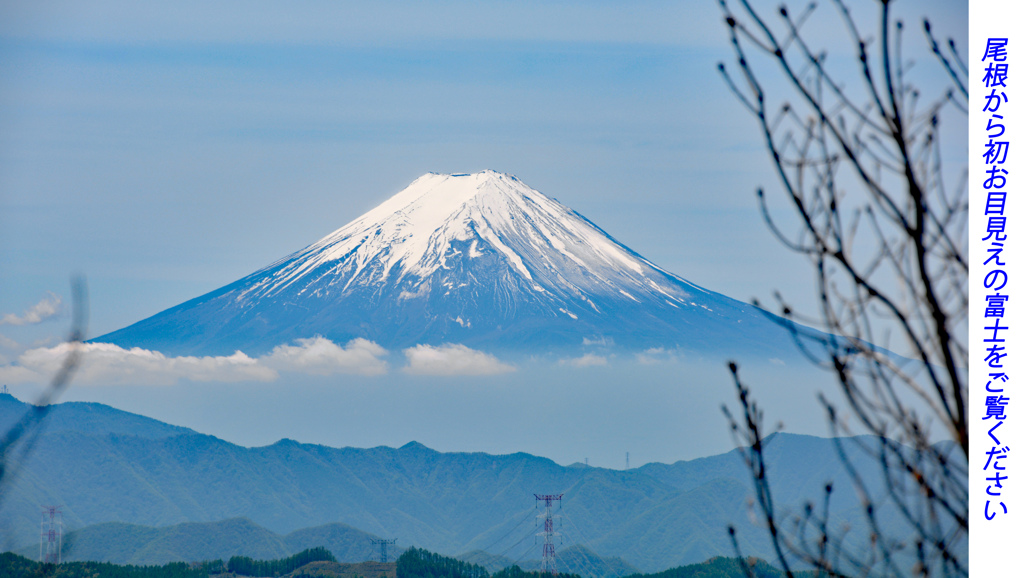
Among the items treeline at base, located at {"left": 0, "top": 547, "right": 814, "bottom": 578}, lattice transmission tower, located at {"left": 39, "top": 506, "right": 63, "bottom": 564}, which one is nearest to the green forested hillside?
lattice transmission tower, located at {"left": 39, "top": 506, "right": 63, "bottom": 564}

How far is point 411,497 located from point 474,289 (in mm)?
52502

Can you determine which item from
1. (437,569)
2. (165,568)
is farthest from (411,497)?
(165,568)

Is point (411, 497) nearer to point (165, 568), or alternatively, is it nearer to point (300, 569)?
point (300, 569)

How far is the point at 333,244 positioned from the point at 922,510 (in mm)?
157932

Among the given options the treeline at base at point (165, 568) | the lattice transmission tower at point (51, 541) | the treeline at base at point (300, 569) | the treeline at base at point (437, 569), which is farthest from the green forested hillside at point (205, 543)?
the treeline at base at point (437, 569)

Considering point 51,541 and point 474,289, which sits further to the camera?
point 474,289

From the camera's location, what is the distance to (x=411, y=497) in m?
192

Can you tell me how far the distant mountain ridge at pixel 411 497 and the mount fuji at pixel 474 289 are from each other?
28.6 metres

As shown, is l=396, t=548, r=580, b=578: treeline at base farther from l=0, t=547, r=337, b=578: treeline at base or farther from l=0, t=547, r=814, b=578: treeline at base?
l=0, t=547, r=337, b=578: treeline at base

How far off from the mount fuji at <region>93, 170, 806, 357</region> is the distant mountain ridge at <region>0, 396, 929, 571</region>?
28603 millimetres

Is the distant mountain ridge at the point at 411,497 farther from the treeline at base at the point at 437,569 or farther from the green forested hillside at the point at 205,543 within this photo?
the treeline at base at the point at 437,569

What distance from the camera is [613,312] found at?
152m

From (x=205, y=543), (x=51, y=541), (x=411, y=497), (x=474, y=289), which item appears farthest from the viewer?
(x=411, y=497)

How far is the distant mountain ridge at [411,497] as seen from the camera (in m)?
161
